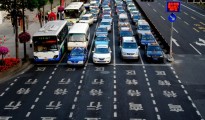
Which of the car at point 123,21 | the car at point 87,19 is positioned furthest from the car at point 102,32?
the car at point 87,19

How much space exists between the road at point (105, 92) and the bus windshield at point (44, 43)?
1.64 m

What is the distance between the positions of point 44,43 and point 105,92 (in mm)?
10647

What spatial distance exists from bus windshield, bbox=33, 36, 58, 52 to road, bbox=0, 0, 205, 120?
164cm

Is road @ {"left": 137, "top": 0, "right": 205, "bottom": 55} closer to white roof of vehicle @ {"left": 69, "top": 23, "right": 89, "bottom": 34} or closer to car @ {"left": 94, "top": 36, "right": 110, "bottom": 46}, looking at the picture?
car @ {"left": 94, "top": 36, "right": 110, "bottom": 46}

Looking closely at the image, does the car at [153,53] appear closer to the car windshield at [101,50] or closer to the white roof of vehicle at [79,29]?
the car windshield at [101,50]

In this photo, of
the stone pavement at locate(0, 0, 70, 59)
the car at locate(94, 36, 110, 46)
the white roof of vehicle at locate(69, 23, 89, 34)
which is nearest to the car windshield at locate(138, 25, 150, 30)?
the car at locate(94, 36, 110, 46)

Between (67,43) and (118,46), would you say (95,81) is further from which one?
(118,46)

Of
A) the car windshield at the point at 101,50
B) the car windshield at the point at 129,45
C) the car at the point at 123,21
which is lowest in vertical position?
the car windshield at the point at 101,50

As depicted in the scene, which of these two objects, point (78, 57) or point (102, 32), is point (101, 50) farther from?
point (102, 32)

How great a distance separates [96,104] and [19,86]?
7710mm

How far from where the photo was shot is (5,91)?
94.8ft

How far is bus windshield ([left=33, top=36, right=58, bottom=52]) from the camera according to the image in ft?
118

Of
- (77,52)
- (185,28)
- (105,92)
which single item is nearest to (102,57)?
(77,52)

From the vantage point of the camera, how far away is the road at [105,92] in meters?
24.2
